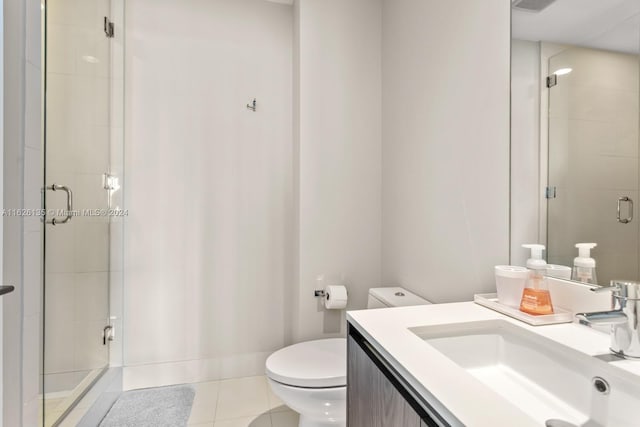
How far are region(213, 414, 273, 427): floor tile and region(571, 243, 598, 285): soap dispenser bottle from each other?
1505 mm

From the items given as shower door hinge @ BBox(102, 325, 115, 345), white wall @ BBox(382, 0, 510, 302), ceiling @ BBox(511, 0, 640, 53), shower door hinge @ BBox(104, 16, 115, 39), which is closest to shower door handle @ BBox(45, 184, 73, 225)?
shower door hinge @ BBox(102, 325, 115, 345)

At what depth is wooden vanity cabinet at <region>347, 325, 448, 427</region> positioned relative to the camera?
0.60 m

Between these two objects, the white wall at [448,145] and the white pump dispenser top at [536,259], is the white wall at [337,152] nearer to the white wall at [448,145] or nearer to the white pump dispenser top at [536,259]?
the white wall at [448,145]

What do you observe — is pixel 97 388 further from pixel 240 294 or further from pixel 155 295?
pixel 240 294

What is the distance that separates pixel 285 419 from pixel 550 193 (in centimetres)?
159

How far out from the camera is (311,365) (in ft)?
4.49

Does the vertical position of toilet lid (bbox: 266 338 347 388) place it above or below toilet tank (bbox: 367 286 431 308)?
below

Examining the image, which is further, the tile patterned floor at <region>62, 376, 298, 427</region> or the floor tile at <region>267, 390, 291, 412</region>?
the floor tile at <region>267, 390, 291, 412</region>

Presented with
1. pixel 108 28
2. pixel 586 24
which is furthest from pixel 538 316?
pixel 108 28

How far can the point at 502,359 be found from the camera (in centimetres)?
85

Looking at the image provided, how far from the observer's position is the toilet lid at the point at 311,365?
1242 mm

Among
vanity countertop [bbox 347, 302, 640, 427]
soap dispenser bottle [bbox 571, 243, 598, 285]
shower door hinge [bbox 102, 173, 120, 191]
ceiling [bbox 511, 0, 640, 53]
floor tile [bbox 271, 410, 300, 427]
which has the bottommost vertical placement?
floor tile [bbox 271, 410, 300, 427]

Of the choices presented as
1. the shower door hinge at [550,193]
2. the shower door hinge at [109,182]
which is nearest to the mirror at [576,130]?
the shower door hinge at [550,193]

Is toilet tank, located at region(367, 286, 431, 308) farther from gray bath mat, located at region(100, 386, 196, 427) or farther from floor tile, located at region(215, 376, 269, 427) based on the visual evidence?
gray bath mat, located at region(100, 386, 196, 427)
